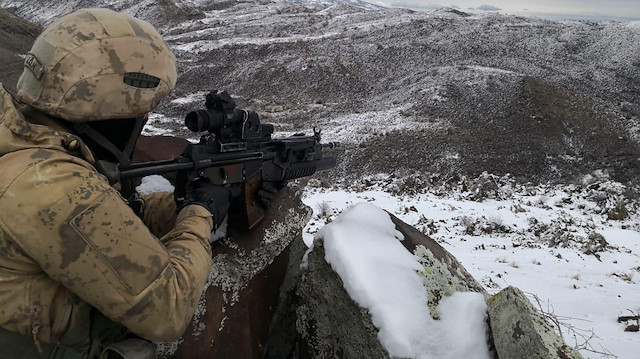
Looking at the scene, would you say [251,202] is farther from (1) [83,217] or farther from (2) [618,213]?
(2) [618,213]

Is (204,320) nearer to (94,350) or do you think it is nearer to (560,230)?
(94,350)

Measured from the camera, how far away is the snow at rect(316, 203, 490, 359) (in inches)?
102

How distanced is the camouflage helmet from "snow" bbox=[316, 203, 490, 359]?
1.69 m

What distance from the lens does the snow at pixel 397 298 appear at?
259 centimetres

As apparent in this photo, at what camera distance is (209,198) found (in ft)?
8.10

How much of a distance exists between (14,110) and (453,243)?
7.02 m

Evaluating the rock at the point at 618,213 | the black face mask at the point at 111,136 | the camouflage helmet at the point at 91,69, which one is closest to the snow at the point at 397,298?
the black face mask at the point at 111,136

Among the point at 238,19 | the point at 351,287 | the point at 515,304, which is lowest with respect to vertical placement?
the point at 238,19

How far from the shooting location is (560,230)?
316 inches

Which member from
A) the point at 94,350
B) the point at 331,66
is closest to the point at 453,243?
the point at 94,350

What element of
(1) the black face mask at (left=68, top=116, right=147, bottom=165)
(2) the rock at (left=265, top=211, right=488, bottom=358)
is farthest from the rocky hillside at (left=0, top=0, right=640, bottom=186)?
(1) the black face mask at (left=68, top=116, right=147, bottom=165)

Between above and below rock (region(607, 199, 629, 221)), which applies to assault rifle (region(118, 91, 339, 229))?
above

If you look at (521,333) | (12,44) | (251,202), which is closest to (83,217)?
(251,202)

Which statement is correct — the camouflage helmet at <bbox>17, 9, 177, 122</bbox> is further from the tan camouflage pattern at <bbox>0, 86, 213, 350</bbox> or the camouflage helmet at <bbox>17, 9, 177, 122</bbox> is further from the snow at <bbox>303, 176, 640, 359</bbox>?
the snow at <bbox>303, 176, 640, 359</bbox>
